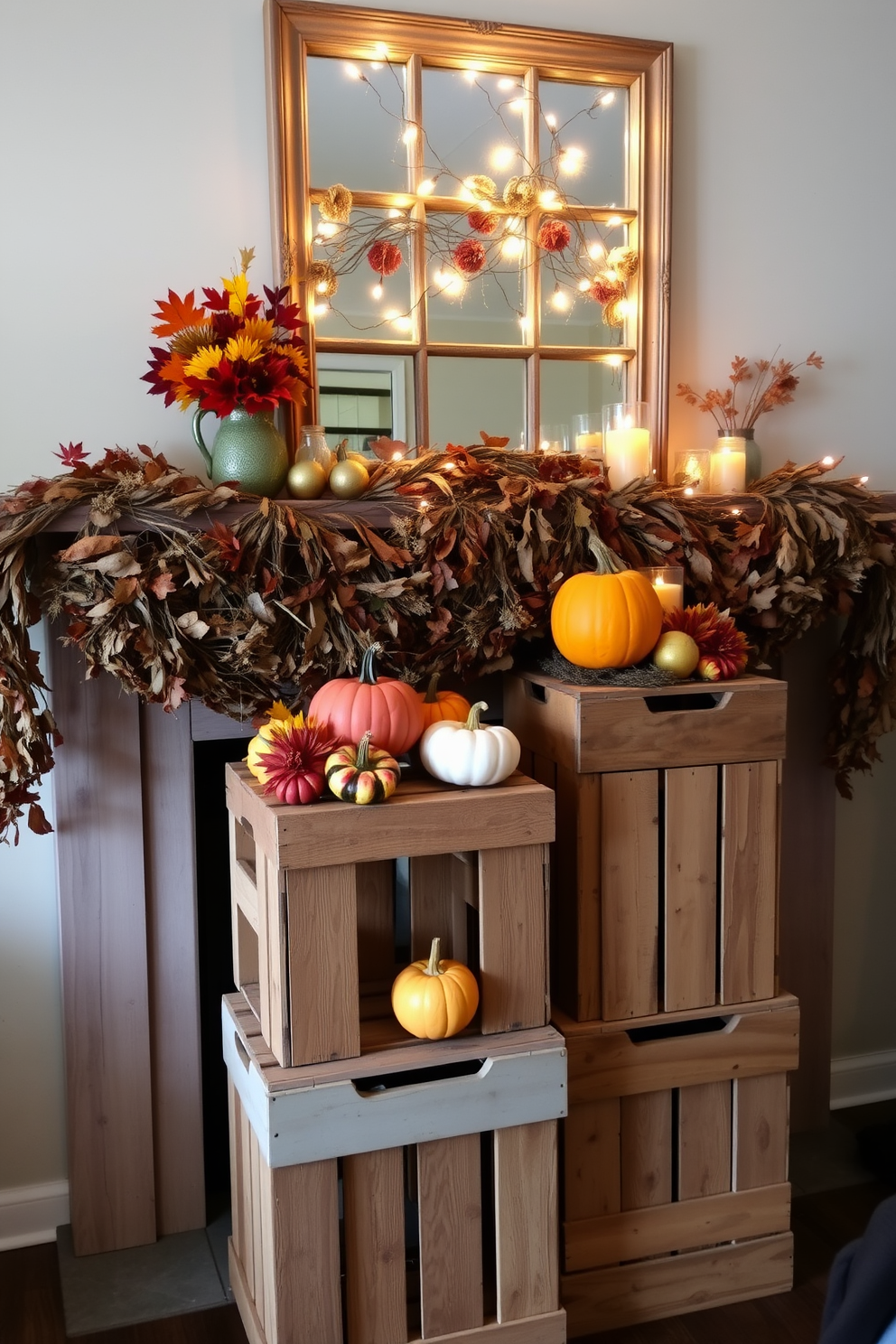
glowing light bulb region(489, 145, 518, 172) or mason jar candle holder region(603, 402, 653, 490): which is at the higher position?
glowing light bulb region(489, 145, 518, 172)

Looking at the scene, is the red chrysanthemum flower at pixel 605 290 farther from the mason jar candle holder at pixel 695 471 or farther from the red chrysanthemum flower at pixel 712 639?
the red chrysanthemum flower at pixel 712 639

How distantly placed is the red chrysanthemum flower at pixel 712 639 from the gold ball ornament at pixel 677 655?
0.16 ft

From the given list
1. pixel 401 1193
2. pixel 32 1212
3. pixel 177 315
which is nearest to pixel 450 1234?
pixel 401 1193

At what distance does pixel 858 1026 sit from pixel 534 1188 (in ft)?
4.25

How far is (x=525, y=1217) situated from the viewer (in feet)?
5.82

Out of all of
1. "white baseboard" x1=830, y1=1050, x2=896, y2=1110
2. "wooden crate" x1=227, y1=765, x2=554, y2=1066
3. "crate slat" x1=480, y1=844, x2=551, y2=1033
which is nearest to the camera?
"wooden crate" x1=227, y1=765, x2=554, y2=1066

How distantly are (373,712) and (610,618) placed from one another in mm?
429

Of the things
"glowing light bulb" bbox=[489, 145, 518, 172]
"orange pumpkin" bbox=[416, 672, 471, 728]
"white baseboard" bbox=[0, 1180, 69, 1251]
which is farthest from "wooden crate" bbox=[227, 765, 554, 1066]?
"glowing light bulb" bbox=[489, 145, 518, 172]

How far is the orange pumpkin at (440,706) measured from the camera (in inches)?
73.9

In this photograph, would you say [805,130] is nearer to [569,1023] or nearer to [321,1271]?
[569,1023]

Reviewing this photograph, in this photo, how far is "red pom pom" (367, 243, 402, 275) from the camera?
217 cm

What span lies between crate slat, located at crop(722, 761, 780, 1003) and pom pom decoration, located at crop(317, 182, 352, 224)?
123 centimetres

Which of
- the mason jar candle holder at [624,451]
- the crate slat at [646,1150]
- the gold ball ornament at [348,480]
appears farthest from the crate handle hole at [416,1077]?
the mason jar candle holder at [624,451]

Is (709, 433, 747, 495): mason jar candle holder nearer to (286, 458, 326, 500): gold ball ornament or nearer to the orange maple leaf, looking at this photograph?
(286, 458, 326, 500): gold ball ornament
